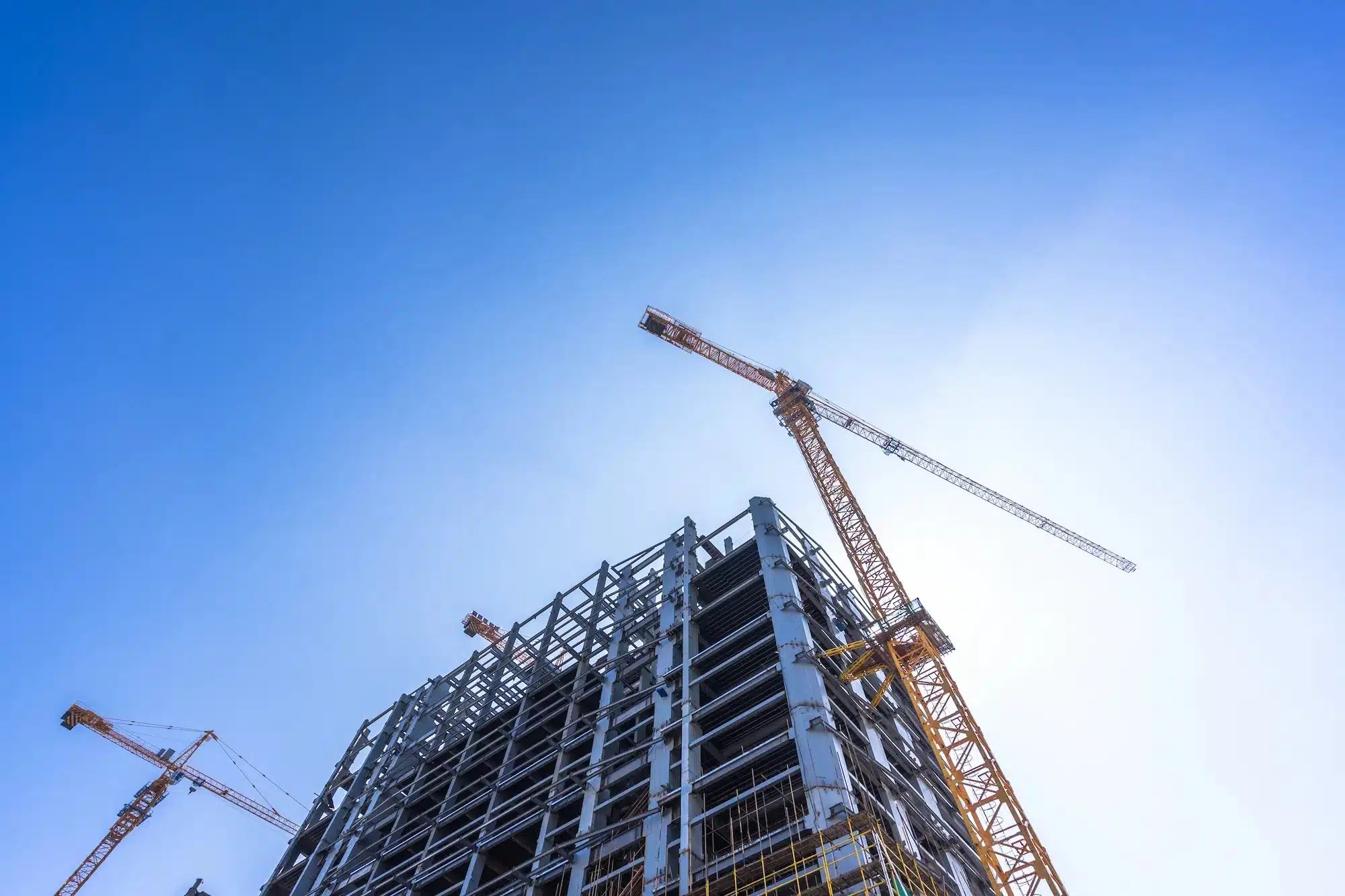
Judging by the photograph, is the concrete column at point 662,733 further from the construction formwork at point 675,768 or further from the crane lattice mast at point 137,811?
the crane lattice mast at point 137,811

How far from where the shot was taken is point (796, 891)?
1883cm

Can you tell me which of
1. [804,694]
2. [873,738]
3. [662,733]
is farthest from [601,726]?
[873,738]

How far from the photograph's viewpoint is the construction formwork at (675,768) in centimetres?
2156

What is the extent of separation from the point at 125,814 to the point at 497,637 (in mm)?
44101

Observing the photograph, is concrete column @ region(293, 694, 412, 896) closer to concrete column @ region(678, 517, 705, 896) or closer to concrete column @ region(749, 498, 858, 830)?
concrete column @ region(678, 517, 705, 896)

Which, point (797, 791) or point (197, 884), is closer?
point (797, 791)

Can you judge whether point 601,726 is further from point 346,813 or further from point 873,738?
point 346,813

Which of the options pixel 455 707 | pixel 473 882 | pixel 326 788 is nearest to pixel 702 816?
pixel 473 882

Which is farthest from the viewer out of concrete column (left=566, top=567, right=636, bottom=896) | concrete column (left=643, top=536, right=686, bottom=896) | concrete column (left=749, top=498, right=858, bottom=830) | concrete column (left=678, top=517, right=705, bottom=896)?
concrete column (left=566, top=567, right=636, bottom=896)

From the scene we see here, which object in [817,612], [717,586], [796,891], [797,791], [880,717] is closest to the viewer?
[796,891]

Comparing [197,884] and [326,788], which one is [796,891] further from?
[197,884]

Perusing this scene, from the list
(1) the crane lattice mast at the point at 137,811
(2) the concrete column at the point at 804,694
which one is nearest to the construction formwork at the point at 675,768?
(2) the concrete column at the point at 804,694

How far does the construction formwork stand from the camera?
2156 centimetres

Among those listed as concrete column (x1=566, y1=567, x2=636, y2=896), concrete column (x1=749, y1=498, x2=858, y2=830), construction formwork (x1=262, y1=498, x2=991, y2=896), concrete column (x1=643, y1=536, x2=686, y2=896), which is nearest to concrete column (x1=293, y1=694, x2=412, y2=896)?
construction formwork (x1=262, y1=498, x2=991, y2=896)
